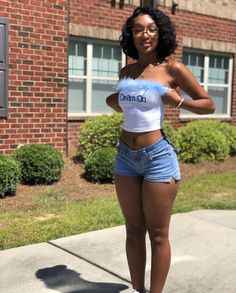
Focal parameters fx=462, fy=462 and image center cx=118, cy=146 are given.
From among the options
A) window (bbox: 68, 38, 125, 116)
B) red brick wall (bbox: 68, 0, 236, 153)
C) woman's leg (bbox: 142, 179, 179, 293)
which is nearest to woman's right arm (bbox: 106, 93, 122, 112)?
woman's leg (bbox: 142, 179, 179, 293)

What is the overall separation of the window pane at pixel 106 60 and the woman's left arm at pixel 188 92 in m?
7.25

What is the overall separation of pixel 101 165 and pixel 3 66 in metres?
2.40

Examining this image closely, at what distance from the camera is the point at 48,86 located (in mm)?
8586

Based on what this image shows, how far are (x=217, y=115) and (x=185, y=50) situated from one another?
210cm

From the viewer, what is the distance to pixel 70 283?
12.4 ft

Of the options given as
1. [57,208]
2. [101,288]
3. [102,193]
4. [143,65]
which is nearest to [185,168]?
[102,193]

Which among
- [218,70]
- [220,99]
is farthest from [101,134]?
[220,99]

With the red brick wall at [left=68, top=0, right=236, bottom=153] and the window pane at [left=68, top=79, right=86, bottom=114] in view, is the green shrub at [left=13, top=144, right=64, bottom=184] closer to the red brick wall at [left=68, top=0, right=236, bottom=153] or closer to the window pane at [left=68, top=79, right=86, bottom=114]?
the red brick wall at [left=68, top=0, right=236, bottom=153]

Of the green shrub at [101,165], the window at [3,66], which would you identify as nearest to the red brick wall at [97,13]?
the window at [3,66]

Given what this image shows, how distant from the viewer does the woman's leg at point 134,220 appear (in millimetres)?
3020

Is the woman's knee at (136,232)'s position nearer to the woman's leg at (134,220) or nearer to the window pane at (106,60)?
the woman's leg at (134,220)

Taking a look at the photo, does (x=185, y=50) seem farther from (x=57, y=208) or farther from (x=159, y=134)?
(x=159, y=134)

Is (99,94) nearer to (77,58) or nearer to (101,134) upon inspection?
(77,58)

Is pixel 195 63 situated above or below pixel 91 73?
above
